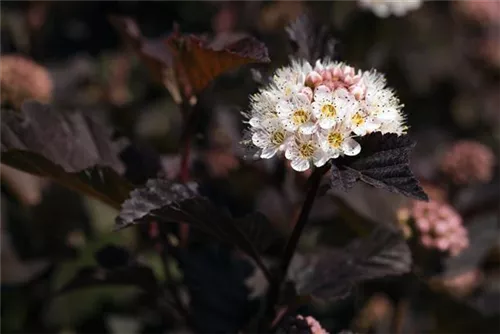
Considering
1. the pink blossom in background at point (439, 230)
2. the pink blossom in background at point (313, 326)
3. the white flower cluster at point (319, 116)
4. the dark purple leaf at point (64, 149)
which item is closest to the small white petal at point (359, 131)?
the white flower cluster at point (319, 116)

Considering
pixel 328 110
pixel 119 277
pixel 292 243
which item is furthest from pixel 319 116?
pixel 119 277

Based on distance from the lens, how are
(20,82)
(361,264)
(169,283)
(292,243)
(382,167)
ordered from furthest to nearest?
(20,82) → (169,283) → (361,264) → (292,243) → (382,167)

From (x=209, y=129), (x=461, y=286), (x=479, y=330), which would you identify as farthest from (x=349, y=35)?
(x=479, y=330)

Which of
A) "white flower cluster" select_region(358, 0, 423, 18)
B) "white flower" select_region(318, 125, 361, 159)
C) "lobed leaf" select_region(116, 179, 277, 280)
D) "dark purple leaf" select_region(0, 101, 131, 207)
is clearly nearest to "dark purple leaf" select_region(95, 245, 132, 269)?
"dark purple leaf" select_region(0, 101, 131, 207)

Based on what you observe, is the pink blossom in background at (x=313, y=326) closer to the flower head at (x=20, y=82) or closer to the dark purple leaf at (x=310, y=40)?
the dark purple leaf at (x=310, y=40)

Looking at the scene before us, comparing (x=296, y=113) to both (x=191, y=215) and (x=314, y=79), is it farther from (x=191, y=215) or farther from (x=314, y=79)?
(x=191, y=215)

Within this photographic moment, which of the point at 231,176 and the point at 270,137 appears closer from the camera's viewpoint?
the point at 270,137

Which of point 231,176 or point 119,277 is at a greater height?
point 231,176

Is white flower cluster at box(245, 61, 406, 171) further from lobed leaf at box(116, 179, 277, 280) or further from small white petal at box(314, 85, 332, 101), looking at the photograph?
lobed leaf at box(116, 179, 277, 280)
